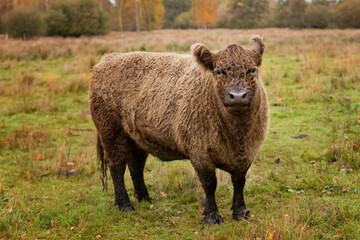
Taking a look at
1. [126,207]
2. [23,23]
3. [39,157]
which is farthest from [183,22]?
[126,207]

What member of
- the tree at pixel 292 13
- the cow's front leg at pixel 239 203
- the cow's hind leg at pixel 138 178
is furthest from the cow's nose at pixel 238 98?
the tree at pixel 292 13

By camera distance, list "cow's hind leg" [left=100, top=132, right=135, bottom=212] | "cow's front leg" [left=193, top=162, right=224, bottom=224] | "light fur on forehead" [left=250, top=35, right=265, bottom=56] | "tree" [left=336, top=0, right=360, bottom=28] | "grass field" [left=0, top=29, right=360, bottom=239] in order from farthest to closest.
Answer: "tree" [left=336, top=0, right=360, bottom=28] → "cow's hind leg" [left=100, top=132, right=135, bottom=212] → "cow's front leg" [left=193, top=162, right=224, bottom=224] → "grass field" [left=0, top=29, right=360, bottom=239] → "light fur on forehead" [left=250, top=35, right=265, bottom=56]

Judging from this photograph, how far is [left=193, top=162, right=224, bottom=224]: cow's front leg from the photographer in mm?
4559

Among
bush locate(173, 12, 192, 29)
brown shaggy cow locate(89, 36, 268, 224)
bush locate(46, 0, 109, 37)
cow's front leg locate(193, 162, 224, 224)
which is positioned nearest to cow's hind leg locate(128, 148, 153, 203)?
brown shaggy cow locate(89, 36, 268, 224)

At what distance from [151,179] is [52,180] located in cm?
186

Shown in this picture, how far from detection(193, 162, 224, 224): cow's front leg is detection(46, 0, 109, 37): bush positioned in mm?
34235

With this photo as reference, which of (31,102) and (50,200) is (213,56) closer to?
(50,200)

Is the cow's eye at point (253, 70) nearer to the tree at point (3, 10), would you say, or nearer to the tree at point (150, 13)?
the tree at point (3, 10)

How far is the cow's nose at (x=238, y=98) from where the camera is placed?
3.64 meters

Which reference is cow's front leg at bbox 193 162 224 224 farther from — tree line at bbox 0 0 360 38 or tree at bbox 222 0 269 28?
tree at bbox 222 0 269 28

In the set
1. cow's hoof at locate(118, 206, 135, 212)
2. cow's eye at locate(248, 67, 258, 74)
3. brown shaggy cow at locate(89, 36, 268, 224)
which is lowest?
cow's hoof at locate(118, 206, 135, 212)

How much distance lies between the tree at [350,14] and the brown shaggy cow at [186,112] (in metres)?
23.1

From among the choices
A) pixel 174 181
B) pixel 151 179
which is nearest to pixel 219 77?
pixel 174 181

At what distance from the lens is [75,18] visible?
36312 millimetres
